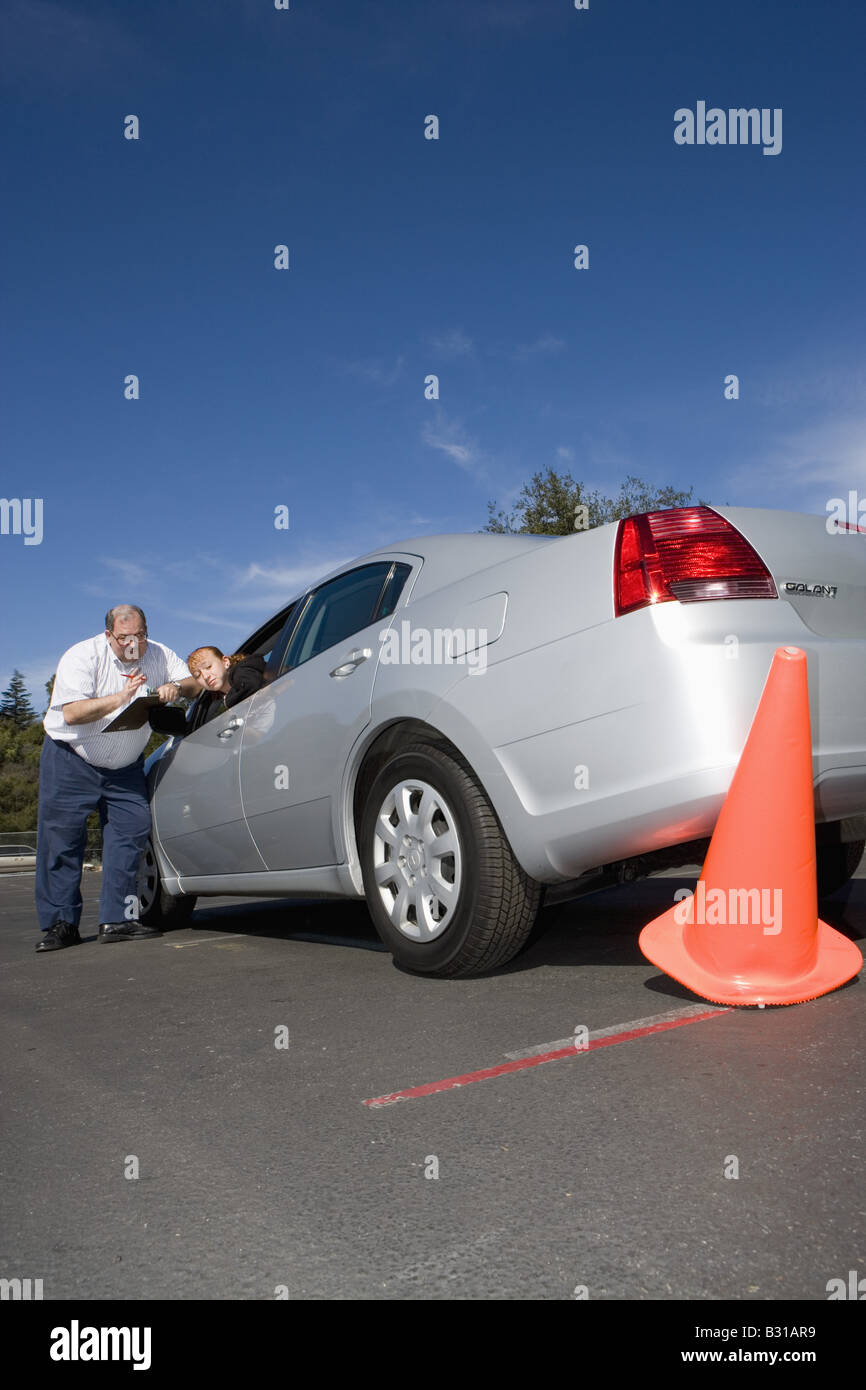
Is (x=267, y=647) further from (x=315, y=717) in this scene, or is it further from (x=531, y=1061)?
(x=531, y=1061)

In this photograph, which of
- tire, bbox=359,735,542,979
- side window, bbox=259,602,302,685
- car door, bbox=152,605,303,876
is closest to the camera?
tire, bbox=359,735,542,979

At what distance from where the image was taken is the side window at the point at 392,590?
13.8ft

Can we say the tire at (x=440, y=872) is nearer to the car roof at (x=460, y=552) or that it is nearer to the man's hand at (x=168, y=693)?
the car roof at (x=460, y=552)

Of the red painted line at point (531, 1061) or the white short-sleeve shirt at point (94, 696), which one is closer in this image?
the red painted line at point (531, 1061)

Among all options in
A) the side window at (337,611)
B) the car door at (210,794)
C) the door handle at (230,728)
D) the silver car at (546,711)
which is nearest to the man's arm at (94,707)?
the car door at (210,794)

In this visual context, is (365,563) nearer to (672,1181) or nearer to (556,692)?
(556,692)

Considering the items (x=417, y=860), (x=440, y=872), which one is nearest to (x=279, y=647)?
(x=417, y=860)

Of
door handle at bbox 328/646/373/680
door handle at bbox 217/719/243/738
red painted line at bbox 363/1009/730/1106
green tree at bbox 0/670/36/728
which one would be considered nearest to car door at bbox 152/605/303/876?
door handle at bbox 217/719/243/738

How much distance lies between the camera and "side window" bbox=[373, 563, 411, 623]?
165 inches

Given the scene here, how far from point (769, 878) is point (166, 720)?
11.7 feet

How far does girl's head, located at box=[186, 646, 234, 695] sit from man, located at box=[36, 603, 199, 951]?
21 cm

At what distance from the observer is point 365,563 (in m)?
4.59

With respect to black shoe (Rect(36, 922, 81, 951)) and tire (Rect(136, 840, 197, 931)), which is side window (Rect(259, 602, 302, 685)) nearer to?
tire (Rect(136, 840, 197, 931))

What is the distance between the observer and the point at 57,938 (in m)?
5.72
